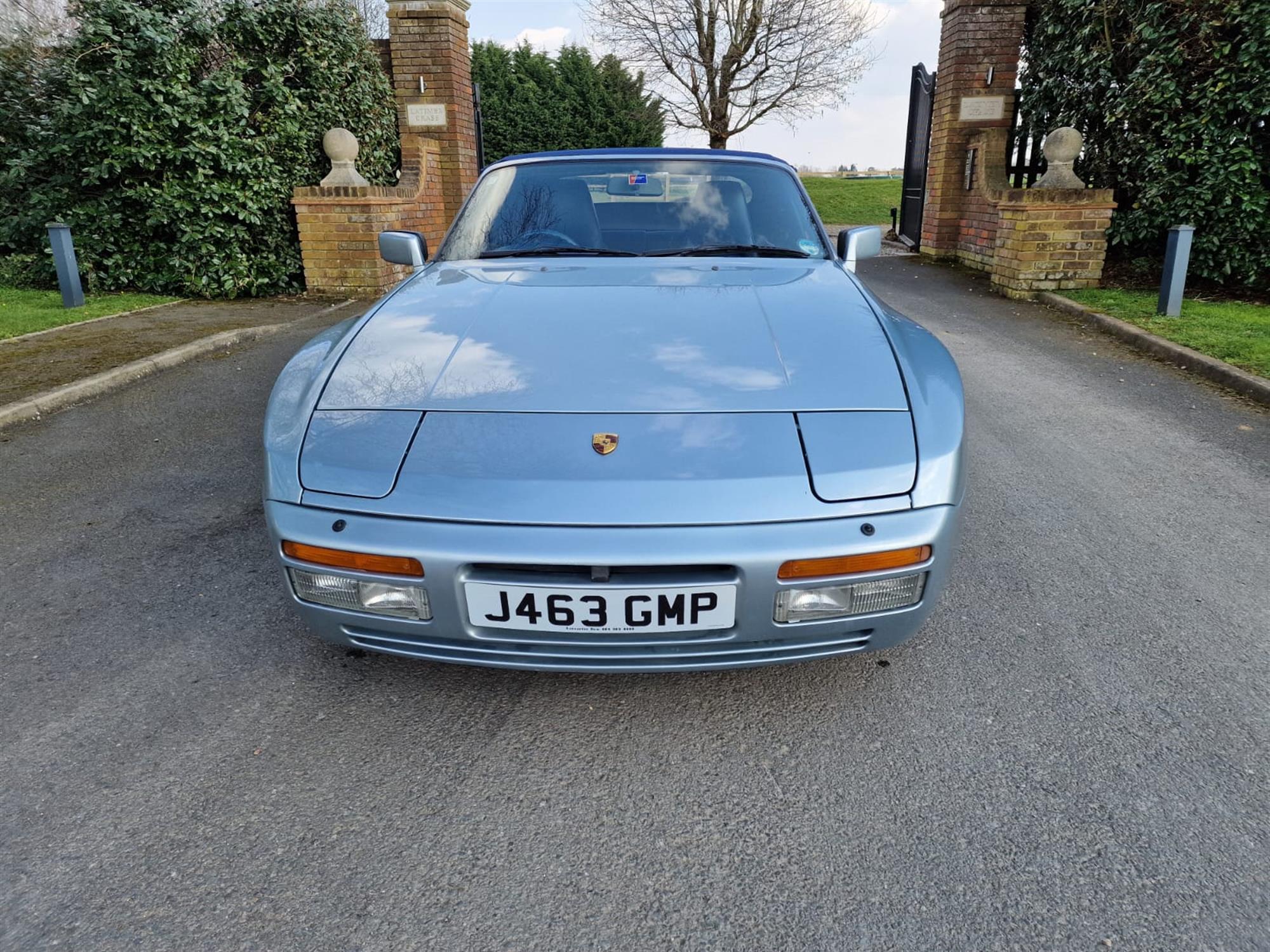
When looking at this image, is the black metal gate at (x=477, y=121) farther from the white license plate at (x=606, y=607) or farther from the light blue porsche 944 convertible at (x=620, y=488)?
the white license plate at (x=606, y=607)

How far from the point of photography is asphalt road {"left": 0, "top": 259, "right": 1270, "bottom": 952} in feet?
5.17

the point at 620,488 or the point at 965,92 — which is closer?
the point at 620,488

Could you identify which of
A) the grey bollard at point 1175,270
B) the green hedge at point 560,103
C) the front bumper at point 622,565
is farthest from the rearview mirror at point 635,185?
the green hedge at point 560,103

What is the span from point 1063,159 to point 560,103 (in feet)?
51.1

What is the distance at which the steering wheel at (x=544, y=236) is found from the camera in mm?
3207

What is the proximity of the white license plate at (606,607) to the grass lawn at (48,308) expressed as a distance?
6597 millimetres

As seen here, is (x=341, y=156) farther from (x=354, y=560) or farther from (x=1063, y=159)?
(x=354, y=560)

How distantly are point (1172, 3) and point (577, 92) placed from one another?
53.3ft

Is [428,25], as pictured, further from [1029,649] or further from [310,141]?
[1029,649]

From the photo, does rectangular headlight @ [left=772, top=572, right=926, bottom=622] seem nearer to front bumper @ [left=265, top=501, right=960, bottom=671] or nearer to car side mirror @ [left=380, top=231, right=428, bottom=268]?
front bumper @ [left=265, top=501, right=960, bottom=671]

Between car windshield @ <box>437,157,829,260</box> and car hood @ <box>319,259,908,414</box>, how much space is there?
30 cm

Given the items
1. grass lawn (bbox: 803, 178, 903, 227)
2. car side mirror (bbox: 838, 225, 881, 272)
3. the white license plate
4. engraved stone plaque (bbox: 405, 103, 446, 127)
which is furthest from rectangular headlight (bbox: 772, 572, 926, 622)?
grass lawn (bbox: 803, 178, 903, 227)

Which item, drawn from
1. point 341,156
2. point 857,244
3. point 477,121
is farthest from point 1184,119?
point 477,121

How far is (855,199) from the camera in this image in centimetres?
2095
